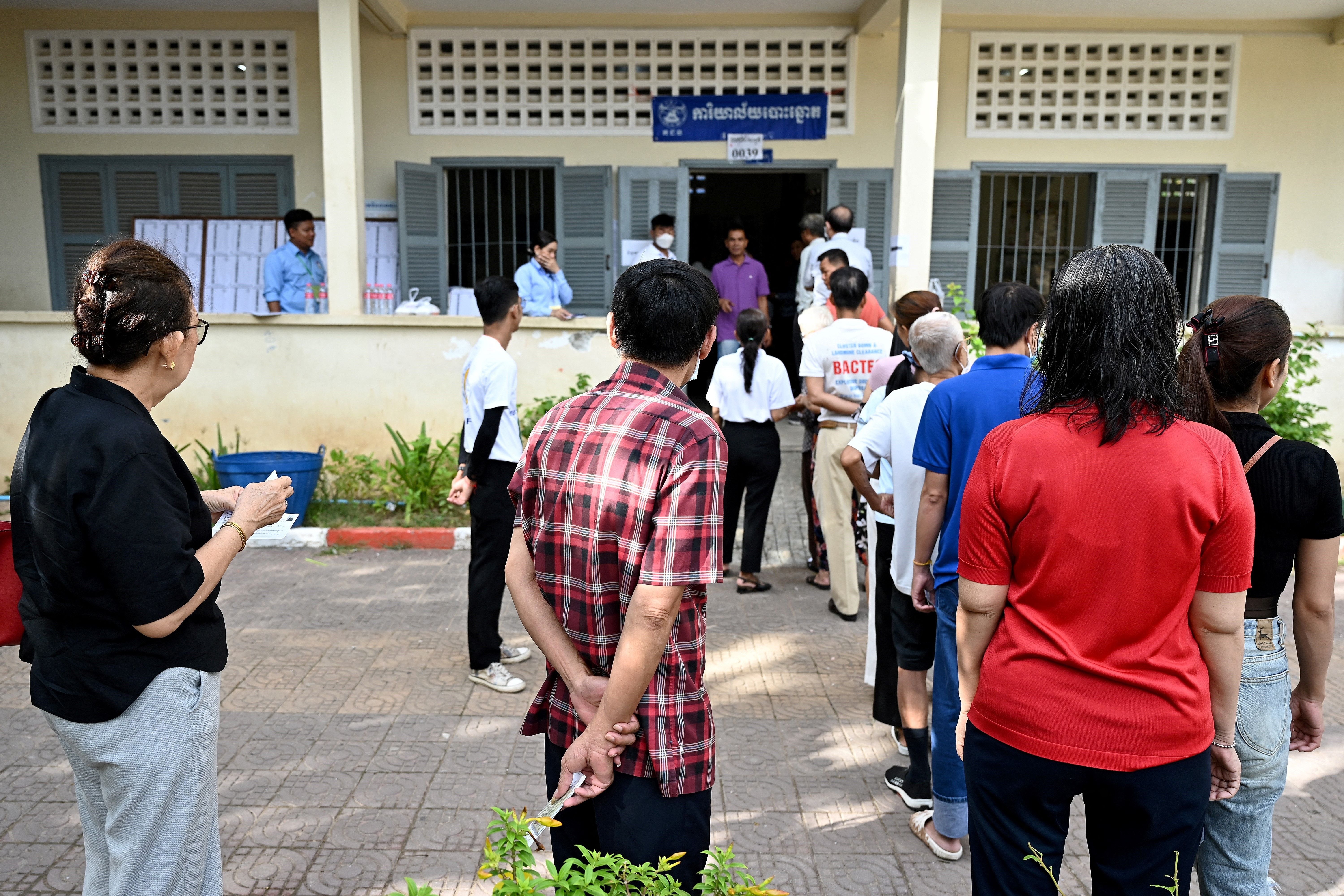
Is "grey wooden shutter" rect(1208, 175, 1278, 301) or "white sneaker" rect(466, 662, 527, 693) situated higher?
"grey wooden shutter" rect(1208, 175, 1278, 301)

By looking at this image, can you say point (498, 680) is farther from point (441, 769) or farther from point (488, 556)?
point (441, 769)

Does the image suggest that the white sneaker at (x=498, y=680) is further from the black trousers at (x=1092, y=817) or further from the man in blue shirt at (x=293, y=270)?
the man in blue shirt at (x=293, y=270)

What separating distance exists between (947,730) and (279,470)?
5.15m

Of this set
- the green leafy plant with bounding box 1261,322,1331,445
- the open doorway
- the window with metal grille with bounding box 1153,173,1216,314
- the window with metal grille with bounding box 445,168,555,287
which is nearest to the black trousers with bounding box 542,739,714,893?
the green leafy plant with bounding box 1261,322,1331,445

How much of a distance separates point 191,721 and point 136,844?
0.87 ft

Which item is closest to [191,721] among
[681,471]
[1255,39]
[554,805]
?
[554,805]

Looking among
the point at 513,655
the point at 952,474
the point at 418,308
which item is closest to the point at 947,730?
the point at 952,474

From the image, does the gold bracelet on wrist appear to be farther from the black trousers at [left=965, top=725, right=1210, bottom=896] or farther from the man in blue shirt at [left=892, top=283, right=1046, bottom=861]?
the man in blue shirt at [left=892, top=283, right=1046, bottom=861]

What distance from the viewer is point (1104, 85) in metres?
8.99

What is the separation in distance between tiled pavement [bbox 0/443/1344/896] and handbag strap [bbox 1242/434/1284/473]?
1.47 meters

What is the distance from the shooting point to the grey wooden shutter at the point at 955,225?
360 inches

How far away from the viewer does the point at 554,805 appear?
190cm

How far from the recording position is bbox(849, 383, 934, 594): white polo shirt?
10.8 ft

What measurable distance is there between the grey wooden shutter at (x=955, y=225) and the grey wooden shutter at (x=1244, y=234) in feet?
7.34
